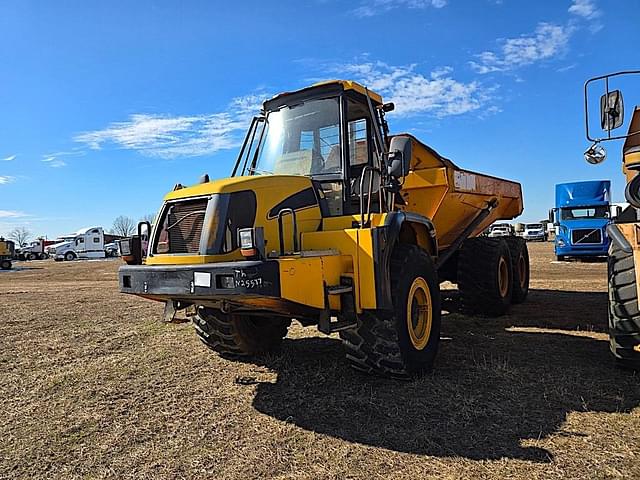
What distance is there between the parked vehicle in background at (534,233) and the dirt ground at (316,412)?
149 ft

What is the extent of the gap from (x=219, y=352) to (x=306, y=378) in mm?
1195

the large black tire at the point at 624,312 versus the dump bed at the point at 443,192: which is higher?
the dump bed at the point at 443,192

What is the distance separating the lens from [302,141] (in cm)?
531

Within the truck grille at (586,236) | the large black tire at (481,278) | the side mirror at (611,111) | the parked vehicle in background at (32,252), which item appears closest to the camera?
the side mirror at (611,111)

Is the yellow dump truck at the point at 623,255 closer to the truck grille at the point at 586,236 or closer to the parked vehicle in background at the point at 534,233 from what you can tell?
the truck grille at the point at 586,236

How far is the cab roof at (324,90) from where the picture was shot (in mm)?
5195

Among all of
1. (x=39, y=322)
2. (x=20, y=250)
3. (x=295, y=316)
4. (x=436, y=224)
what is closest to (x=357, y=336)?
(x=295, y=316)

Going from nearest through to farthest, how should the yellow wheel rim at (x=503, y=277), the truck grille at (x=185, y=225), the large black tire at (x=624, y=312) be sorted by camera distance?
1. the truck grille at (x=185, y=225)
2. the large black tire at (x=624, y=312)
3. the yellow wheel rim at (x=503, y=277)

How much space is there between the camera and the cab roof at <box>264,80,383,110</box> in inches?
205

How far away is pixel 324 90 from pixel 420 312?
2.33 metres

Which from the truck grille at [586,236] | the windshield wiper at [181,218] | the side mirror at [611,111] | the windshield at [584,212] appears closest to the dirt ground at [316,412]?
the windshield wiper at [181,218]

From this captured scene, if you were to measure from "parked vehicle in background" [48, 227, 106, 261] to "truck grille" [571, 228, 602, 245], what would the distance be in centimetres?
3796

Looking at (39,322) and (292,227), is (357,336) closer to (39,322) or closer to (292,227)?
(292,227)

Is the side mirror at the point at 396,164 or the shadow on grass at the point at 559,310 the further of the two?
the shadow on grass at the point at 559,310
